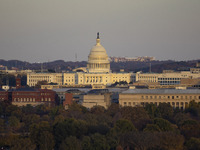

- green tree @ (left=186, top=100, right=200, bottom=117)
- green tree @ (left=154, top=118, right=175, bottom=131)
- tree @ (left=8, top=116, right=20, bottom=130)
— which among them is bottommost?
tree @ (left=8, top=116, right=20, bottom=130)

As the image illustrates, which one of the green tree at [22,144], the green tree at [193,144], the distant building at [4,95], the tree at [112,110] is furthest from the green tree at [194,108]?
the distant building at [4,95]

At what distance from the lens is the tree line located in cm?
9362

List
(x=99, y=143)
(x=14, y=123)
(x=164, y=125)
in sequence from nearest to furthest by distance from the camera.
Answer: (x=99, y=143)
(x=164, y=125)
(x=14, y=123)

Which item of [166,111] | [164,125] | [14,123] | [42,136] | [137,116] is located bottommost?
[42,136]

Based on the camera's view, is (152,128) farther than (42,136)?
Yes

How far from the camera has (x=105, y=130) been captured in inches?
3979

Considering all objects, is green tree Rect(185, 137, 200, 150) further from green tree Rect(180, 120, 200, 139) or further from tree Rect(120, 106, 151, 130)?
tree Rect(120, 106, 151, 130)

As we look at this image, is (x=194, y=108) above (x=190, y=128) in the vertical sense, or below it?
above

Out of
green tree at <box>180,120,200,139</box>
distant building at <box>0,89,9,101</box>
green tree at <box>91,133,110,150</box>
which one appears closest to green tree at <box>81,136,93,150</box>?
green tree at <box>91,133,110,150</box>

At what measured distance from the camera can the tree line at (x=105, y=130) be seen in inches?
3686

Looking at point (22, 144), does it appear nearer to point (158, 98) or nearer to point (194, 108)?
point (194, 108)

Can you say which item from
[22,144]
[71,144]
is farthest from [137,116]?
[22,144]

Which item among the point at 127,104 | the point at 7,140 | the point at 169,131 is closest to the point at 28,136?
the point at 7,140

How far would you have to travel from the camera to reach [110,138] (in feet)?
315
